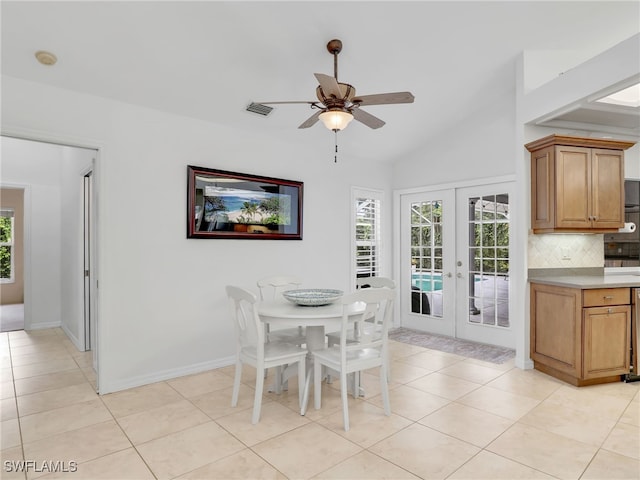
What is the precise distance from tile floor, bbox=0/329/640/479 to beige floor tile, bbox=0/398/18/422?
16mm

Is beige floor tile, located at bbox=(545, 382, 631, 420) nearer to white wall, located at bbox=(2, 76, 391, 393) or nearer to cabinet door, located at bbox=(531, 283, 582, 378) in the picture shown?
cabinet door, located at bbox=(531, 283, 582, 378)

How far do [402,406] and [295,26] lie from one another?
310cm

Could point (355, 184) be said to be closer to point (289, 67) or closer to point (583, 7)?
point (289, 67)

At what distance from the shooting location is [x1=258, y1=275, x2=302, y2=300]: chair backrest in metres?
3.83

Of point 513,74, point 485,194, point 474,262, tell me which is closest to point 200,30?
point 513,74

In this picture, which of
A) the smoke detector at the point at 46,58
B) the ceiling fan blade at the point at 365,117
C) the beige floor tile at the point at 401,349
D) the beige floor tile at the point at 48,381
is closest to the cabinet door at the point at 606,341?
the beige floor tile at the point at 401,349

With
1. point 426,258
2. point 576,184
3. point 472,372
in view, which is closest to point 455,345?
point 472,372

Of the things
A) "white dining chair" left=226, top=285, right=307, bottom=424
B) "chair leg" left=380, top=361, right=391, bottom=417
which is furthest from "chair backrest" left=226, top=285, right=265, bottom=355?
"chair leg" left=380, top=361, right=391, bottom=417

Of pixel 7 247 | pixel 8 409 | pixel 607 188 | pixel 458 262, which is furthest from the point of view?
pixel 7 247

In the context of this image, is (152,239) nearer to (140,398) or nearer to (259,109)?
(140,398)

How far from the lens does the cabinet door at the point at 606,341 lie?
334 centimetres

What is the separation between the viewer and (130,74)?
309 cm

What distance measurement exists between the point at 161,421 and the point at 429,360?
108 inches

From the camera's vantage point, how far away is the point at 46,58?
2756 mm
